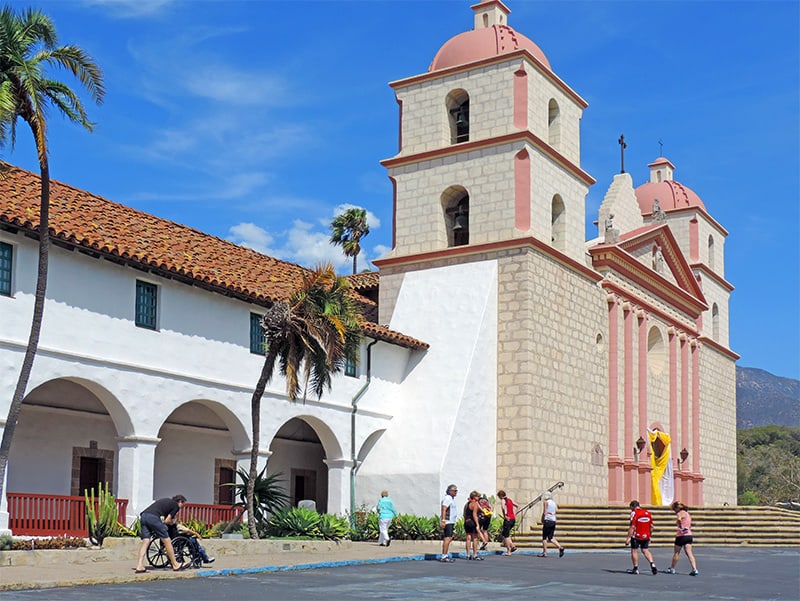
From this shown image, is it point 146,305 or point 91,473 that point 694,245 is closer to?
point 146,305

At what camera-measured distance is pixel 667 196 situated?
4531 centimetres

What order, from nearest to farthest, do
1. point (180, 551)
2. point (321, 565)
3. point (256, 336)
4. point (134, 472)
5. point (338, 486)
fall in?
point (180, 551) < point (321, 565) < point (134, 472) < point (256, 336) < point (338, 486)

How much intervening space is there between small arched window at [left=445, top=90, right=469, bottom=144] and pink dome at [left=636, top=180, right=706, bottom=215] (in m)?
14.6

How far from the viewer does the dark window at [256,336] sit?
25.4m

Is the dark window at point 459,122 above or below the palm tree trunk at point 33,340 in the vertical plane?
above

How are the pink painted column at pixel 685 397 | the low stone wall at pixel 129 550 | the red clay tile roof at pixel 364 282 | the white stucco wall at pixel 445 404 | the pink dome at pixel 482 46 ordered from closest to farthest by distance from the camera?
the low stone wall at pixel 129 550 → the white stucco wall at pixel 445 404 → the pink dome at pixel 482 46 → the red clay tile roof at pixel 364 282 → the pink painted column at pixel 685 397

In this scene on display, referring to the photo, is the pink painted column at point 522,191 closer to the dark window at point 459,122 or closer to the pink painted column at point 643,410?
the dark window at point 459,122

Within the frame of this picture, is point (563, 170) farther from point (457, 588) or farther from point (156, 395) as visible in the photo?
point (457, 588)

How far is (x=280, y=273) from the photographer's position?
29.6m

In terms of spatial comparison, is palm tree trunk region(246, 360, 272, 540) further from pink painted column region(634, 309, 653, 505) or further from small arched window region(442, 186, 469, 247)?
pink painted column region(634, 309, 653, 505)

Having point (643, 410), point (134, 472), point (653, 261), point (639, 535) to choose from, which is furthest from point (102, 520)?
point (653, 261)

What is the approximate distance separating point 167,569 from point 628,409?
20.1 metres

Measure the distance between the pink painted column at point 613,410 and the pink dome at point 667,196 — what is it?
39.1ft

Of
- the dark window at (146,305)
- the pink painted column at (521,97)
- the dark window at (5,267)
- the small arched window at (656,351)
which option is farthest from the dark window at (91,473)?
the small arched window at (656,351)
